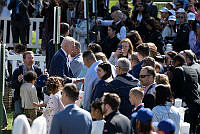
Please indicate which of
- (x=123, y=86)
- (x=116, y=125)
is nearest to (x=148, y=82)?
(x=123, y=86)

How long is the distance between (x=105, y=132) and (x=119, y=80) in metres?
1.93

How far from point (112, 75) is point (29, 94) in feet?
6.00

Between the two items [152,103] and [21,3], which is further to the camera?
[21,3]

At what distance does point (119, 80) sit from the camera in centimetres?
1001

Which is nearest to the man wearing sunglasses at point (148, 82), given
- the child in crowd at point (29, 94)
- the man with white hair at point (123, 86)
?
the man with white hair at point (123, 86)

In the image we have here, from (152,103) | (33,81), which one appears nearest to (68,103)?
(152,103)

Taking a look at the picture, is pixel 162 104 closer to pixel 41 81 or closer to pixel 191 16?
pixel 41 81

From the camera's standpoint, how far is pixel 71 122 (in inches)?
316

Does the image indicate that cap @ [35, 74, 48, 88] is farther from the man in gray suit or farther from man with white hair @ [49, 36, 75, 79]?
the man in gray suit

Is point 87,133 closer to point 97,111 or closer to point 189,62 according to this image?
point 97,111

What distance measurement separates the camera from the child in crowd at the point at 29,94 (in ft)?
38.9

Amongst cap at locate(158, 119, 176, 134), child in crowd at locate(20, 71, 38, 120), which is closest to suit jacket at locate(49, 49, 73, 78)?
child in crowd at locate(20, 71, 38, 120)

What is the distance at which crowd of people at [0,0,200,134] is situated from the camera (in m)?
8.29

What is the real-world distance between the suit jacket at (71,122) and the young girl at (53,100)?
65.9 inches
